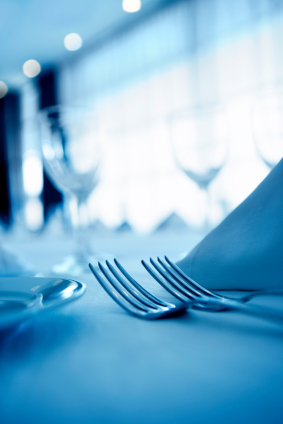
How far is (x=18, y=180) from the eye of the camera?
634cm

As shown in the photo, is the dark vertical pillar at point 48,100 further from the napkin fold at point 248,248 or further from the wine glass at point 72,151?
the napkin fold at point 248,248

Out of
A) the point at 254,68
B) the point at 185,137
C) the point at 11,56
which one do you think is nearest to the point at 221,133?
the point at 185,137

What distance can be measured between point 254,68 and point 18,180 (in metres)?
4.68

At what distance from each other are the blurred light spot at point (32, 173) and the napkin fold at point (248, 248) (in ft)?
19.7

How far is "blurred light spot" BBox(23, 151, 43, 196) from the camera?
6045 mm

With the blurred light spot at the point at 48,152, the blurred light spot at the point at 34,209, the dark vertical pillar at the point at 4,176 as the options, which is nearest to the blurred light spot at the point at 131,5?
the blurred light spot at the point at 34,209

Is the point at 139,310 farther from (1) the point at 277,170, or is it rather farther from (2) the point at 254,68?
(2) the point at 254,68

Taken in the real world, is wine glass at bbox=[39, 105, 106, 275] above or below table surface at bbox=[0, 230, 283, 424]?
above

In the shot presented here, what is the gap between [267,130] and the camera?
17.6 inches

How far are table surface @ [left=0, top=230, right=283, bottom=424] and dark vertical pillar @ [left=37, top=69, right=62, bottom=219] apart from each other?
5266 millimetres

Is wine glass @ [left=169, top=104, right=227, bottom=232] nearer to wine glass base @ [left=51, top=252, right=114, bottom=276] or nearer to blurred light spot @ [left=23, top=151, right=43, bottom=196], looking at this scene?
wine glass base @ [left=51, top=252, right=114, bottom=276]

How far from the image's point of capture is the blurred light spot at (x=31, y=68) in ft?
16.7

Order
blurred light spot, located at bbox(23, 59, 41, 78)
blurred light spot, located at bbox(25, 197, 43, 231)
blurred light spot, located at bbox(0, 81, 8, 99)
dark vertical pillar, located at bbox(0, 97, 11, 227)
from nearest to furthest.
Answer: blurred light spot, located at bbox(23, 59, 41, 78) < blurred light spot, located at bbox(0, 81, 8, 99) < blurred light spot, located at bbox(25, 197, 43, 231) < dark vertical pillar, located at bbox(0, 97, 11, 227)

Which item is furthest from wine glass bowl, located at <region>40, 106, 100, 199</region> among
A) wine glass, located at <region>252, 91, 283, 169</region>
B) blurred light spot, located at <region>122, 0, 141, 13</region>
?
blurred light spot, located at <region>122, 0, 141, 13</region>
